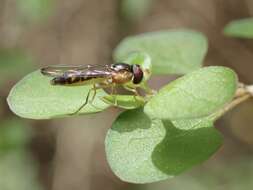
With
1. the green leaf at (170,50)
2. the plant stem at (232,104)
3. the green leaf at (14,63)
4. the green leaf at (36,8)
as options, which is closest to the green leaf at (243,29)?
the green leaf at (170,50)

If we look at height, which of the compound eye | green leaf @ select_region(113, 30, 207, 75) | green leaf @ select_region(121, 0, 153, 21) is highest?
the compound eye

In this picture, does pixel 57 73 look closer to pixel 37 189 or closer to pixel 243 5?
pixel 37 189

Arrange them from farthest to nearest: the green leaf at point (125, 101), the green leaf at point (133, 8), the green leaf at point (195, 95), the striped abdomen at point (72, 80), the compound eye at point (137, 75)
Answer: the green leaf at point (133, 8)
the compound eye at point (137, 75)
the striped abdomen at point (72, 80)
the green leaf at point (125, 101)
the green leaf at point (195, 95)

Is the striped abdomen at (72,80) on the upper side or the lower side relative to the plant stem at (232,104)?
upper

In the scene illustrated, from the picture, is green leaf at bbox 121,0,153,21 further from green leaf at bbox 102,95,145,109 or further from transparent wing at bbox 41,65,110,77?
green leaf at bbox 102,95,145,109

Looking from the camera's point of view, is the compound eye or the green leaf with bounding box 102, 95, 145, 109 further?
the compound eye

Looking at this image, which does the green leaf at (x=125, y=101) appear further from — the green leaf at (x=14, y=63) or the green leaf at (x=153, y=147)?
the green leaf at (x=14, y=63)

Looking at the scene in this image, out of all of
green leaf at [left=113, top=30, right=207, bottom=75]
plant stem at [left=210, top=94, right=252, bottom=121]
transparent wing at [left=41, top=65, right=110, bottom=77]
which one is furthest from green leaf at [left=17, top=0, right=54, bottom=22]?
plant stem at [left=210, top=94, right=252, bottom=121]
